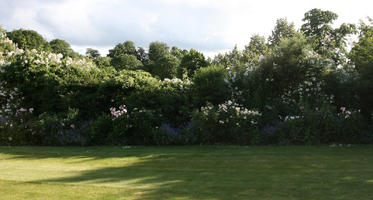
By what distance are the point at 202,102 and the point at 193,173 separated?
4.86 m

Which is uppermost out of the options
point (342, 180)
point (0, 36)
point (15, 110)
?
point (0, 36)

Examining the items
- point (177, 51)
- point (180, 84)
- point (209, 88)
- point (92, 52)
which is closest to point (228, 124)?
point (209, 88)

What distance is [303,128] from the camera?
900 cm

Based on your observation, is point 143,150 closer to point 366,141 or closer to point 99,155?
point 99,155

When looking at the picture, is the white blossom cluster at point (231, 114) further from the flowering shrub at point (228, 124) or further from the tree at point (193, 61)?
the tree at point (193, 61)

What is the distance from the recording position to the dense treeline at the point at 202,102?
9266 millimetres

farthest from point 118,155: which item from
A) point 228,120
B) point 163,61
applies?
point 163,61

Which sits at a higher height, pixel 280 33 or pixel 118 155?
pixel 280 33

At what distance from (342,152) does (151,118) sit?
5569 mm

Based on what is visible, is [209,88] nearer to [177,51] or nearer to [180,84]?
[180,84]

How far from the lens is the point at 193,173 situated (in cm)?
614

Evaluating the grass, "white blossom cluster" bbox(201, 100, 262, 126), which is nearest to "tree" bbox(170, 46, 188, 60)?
"white blossom cluster" bbox(201, 100, 262, 126)

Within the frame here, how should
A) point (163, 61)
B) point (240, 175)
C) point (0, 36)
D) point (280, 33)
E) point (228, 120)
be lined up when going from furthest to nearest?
1. point (163, 61)
2. point (280, 33)
3. point (0, 36)
4. point (228, 120)
5. point (240, 175)

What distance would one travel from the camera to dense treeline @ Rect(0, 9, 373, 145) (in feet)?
30.4
